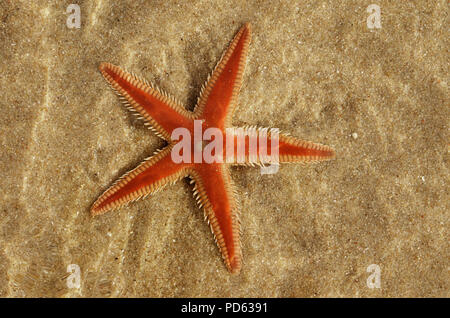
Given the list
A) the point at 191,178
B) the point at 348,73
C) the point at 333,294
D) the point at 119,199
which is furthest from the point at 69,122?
the point at 333,294

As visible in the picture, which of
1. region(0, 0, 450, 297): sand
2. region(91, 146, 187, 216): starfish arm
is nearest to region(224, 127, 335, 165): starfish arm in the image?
region(0, 0, 450, 297): sand

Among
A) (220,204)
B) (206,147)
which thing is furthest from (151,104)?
(220,204)

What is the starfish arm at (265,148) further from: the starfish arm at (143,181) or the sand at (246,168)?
the starfish arm at (143,181)

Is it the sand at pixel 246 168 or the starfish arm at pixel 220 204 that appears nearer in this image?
the starfish arm at pixel 220 204

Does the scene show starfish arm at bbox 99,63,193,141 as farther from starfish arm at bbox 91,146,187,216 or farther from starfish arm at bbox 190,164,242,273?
starfish arm at bbox 190,164,242,273

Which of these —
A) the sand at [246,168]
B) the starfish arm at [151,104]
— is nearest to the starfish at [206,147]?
the starfish arm at [151,104]
